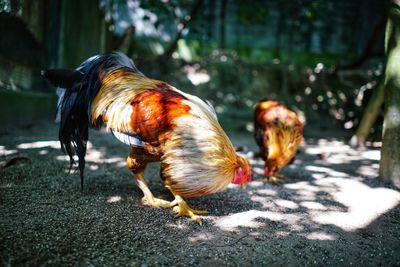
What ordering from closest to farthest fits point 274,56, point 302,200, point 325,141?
point 302,200, point 325,141, point 274,56

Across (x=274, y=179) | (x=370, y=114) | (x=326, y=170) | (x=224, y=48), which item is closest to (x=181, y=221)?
(x=274, y=179)

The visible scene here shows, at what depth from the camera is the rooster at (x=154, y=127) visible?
8.29 feet

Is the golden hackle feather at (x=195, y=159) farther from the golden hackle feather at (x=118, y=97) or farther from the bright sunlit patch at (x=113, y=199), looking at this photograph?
the bright sunlit patch at (x=113, y=199)

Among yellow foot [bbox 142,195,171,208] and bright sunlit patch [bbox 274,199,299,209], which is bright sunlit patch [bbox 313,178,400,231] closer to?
bright sunlit patch [bbox 274,199,299,209]

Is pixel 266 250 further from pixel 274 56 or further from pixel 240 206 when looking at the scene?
pixel 274 56

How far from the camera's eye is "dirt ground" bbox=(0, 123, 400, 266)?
211 centimetres

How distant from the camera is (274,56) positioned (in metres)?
11.0

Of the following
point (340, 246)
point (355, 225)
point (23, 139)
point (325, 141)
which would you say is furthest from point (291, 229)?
point (325, 141)

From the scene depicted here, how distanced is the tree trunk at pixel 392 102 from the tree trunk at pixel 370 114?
211cm

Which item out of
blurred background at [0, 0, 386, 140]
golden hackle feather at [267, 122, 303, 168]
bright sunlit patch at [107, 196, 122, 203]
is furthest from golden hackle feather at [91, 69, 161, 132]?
blurred background at [0, 0, 386, 140]

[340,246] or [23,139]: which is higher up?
[23,139]

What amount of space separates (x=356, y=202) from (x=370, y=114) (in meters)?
3.30

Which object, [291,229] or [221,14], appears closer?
[291,229]

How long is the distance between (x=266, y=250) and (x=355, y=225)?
91 centimetres
